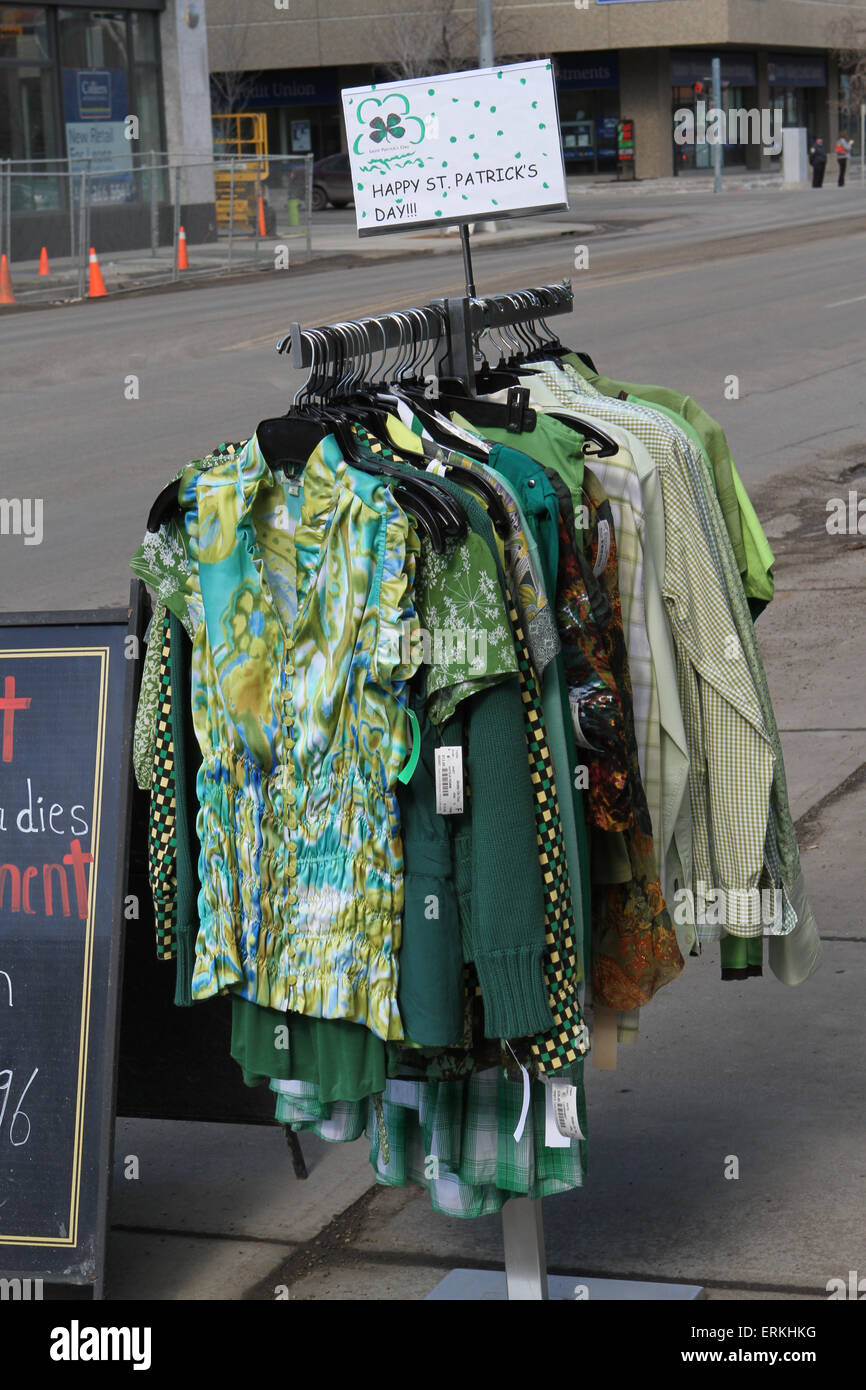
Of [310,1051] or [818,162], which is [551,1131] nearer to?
[310,1051]

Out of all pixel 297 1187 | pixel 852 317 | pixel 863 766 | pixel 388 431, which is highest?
pixel 852 317

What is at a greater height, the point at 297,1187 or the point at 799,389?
the point at 799,389

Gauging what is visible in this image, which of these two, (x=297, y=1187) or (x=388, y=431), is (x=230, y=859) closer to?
(x=388, y=431)

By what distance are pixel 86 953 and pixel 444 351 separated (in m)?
1.41

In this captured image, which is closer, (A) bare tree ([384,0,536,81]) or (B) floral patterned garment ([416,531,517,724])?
(B) floral patterned garment ([416,531,517,724])

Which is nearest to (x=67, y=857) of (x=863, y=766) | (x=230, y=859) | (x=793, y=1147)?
(x=230, y=859)

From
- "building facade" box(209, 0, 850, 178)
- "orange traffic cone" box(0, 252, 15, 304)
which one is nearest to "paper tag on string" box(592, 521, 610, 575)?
"orange traffic cone" box(0, 252, 15, 304)

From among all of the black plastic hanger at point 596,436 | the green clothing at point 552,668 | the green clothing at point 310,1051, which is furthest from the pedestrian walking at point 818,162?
the green clothing at point 310,1051

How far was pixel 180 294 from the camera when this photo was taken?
25031 mm

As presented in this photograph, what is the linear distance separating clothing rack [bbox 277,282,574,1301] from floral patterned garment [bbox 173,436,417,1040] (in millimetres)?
341

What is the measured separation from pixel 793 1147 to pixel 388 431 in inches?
74.8

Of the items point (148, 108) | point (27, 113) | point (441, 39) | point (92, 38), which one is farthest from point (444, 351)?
point (441, 39)

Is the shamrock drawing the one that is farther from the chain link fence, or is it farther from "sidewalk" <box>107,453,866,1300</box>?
the chain link fence

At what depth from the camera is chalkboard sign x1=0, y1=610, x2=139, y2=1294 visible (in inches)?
130
